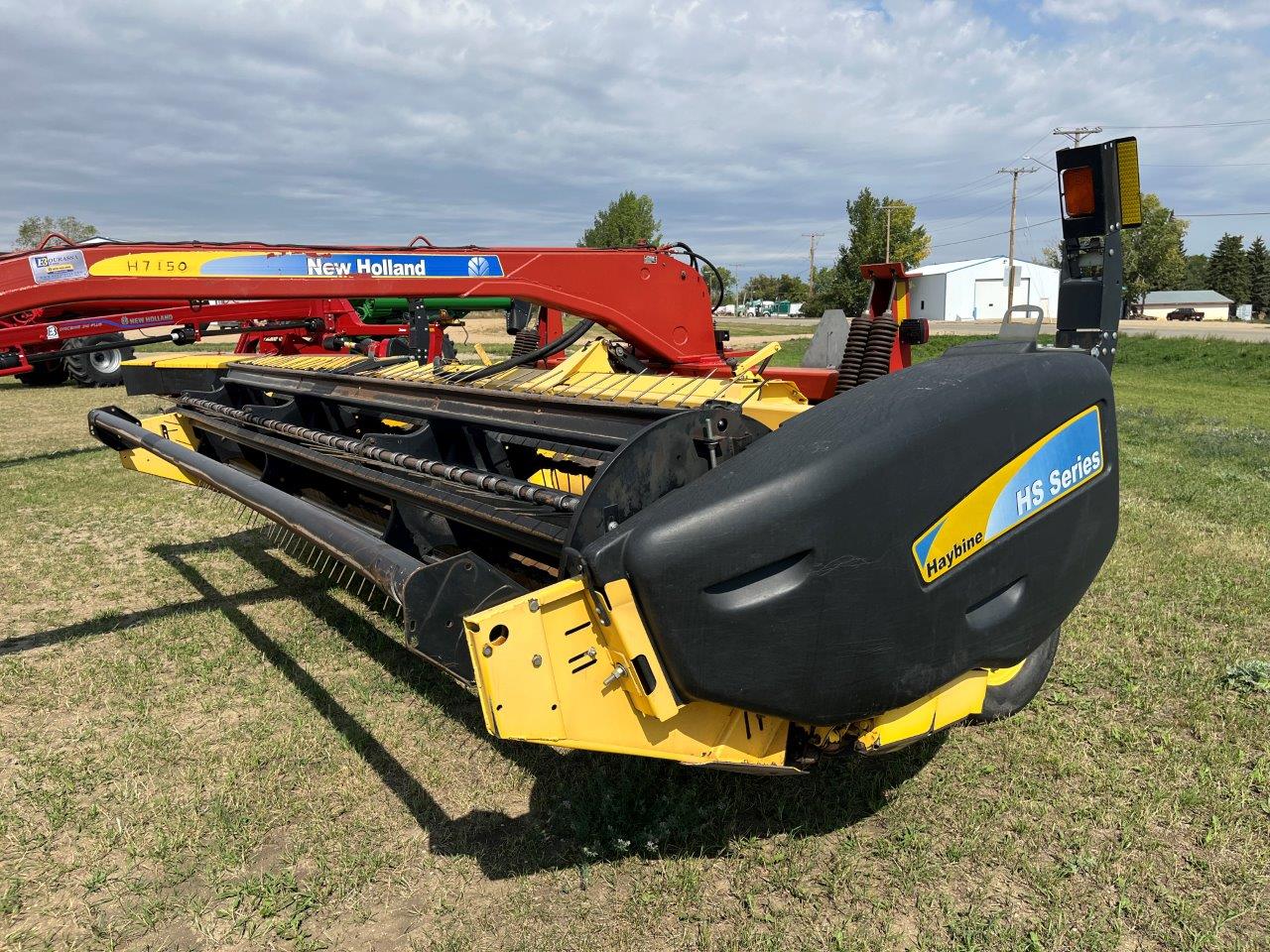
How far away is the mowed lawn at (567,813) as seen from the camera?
2.26 metres

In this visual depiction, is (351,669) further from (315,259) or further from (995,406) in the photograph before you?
(995,406)

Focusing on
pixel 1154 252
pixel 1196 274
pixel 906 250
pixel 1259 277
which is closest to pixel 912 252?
pixel 906 250

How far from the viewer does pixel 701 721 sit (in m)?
2.08

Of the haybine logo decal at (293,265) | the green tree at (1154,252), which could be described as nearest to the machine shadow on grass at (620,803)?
the haybine logo decal at (293,265)

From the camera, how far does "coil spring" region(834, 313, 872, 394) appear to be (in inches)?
162

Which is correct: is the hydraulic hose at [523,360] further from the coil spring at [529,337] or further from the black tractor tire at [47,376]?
the black tractor tire at [47,376]

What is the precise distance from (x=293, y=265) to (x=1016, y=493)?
3.07 metres

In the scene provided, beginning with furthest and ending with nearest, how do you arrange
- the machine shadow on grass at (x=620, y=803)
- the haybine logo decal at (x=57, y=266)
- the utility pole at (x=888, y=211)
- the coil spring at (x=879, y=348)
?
the utility pole at (x=888, y=211), the coil spring at (x=879, y=348), the haybine logo decal at (x=57, y=266), the machine shadow on grass at (x=620, y=803)

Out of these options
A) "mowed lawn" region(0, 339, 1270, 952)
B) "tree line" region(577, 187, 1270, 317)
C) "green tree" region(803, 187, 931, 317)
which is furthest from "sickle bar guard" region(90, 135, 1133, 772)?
"green tree" region(803, 187, 931, 317)

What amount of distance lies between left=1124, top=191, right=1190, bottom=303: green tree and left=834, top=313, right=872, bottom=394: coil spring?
A: 2693 inches

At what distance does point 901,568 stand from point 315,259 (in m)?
2.99

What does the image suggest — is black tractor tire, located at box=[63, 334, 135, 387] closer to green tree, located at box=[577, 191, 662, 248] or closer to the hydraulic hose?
the hydraulic hose

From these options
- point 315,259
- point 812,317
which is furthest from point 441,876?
point 812,317

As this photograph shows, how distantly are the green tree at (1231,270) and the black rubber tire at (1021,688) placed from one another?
96070 millimetres
